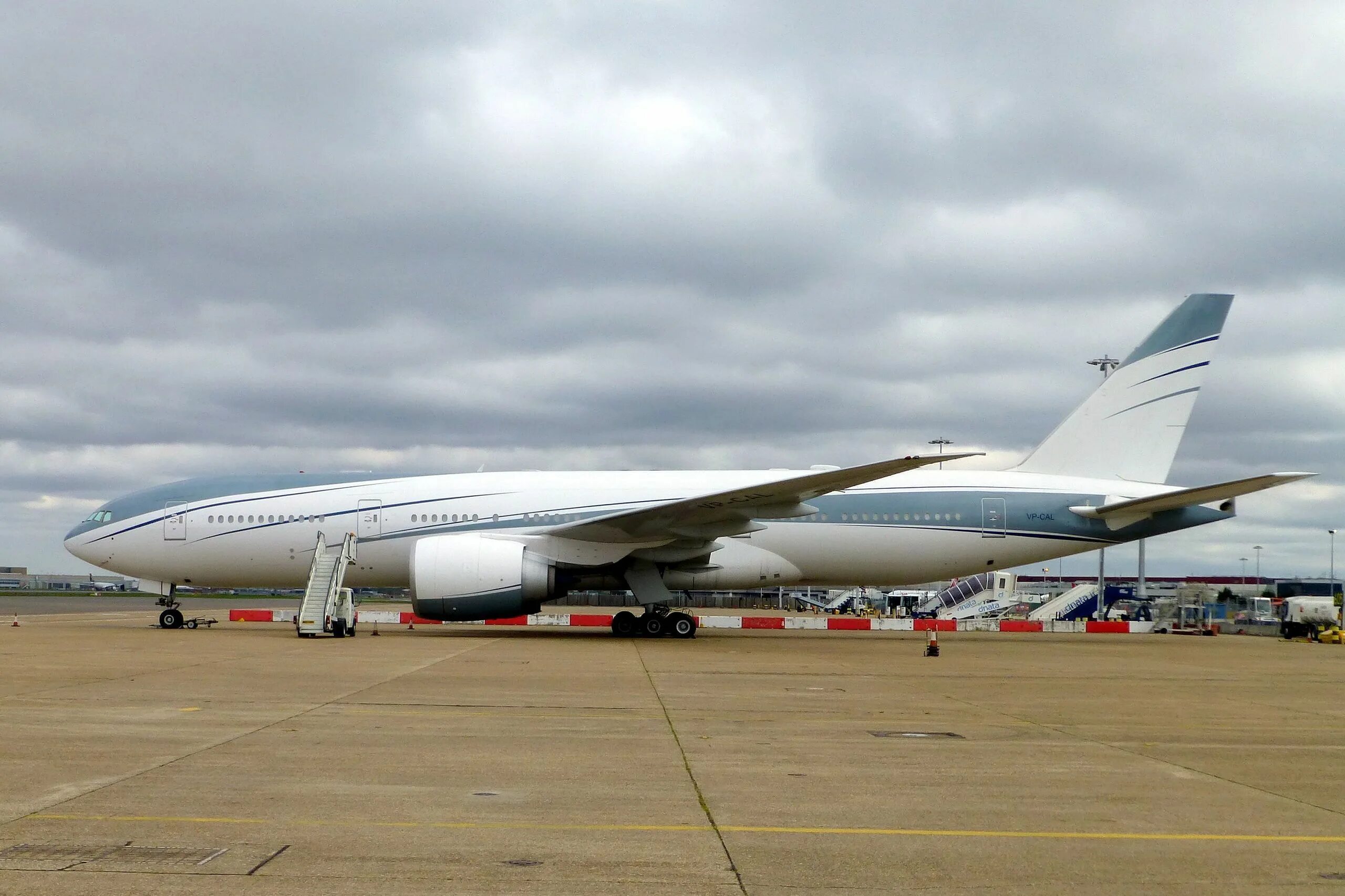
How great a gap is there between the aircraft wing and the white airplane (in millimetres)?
449

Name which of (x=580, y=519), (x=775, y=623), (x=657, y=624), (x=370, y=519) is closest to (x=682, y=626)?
(x=657, y=624)

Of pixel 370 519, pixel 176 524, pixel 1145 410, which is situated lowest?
pixel 176 524

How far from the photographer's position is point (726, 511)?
2002 cm

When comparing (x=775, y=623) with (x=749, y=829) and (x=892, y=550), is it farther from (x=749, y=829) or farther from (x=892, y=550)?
(x=749, y=829)

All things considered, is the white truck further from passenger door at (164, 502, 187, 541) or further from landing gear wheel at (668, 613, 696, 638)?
passenger door at (164, 502, 187, 541)

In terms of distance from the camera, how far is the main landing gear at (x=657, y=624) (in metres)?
22.2

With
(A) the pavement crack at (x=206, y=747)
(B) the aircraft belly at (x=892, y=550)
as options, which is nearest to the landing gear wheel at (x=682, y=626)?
(B) the aircraft belly at (x=892, y=550)

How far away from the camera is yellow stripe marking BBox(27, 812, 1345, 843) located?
5.09 m

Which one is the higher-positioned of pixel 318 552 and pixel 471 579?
pixel 318 552

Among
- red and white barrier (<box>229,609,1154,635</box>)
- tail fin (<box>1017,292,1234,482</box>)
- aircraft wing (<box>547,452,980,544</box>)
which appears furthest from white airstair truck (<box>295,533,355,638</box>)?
tail fin (<box>1017,292,1234,482</box>)

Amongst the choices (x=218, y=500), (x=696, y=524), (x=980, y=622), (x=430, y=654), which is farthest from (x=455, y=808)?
(x=980, y=622)

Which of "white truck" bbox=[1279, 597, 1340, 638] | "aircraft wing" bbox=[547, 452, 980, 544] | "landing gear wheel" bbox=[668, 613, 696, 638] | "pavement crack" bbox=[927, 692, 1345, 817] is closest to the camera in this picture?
"pavement crack" bbox=[927, 692, 1345, 817]

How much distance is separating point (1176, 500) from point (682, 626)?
412 inches

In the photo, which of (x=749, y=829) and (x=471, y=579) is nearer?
(x=749, y=829)
